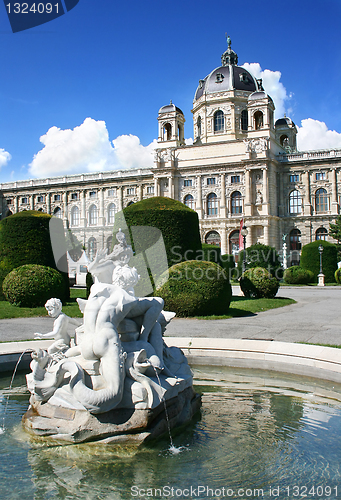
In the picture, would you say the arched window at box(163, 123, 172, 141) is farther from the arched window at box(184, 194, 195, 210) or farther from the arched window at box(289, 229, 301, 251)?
the arched window at box(289, 229, 301, 251)

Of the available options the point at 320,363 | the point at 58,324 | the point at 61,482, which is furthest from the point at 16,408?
the point at 320,363

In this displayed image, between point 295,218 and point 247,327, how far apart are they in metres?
39.5

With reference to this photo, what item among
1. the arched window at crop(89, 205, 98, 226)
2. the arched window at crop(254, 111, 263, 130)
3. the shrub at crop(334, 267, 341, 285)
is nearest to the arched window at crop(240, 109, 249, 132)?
the arched window at crop(254, 111, 263, 130)

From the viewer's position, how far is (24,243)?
15.3 m

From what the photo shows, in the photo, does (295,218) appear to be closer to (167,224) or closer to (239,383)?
(167,224)

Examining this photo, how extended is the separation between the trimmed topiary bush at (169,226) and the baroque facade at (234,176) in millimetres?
28918

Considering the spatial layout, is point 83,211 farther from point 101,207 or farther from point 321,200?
point 321,200

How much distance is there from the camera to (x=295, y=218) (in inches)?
1874

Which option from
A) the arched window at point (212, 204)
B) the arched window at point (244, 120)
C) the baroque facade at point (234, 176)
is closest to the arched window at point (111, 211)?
the baroque facade at point (234, 176)

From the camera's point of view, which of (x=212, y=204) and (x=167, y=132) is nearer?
(x=212, y=204)

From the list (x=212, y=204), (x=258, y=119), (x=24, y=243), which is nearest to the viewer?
(x=24, y=243)

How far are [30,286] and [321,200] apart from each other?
40485mm

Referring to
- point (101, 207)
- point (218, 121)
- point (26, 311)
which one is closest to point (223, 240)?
point (218, 121)

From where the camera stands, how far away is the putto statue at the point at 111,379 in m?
3.95
